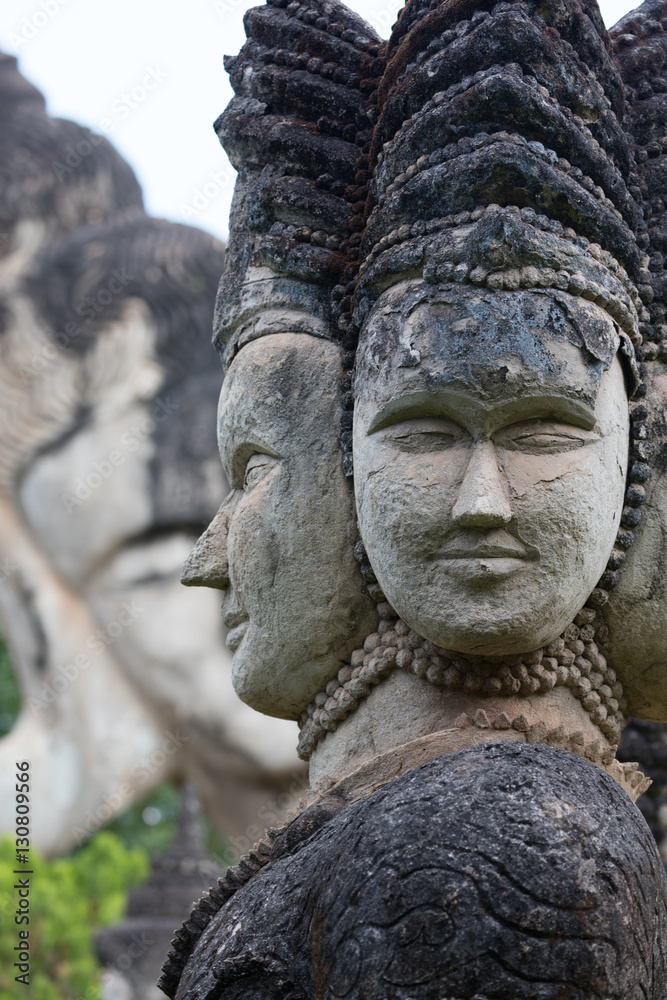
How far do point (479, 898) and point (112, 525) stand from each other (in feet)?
23.8

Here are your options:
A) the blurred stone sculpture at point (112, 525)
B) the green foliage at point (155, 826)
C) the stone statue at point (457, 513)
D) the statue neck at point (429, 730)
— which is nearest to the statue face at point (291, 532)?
the stone statue at point (457, 513)

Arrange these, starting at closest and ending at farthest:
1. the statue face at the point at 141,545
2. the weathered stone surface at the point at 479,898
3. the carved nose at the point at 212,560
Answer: the weathered stone surface at the point at 479,898 < the carved nose at the point at 212,560 < the statue face at the point at 141,545

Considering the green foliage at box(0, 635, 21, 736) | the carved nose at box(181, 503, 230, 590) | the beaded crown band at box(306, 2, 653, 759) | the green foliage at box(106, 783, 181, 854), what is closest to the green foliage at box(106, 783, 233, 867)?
the green foliage at box(106, 783, 181, 854)

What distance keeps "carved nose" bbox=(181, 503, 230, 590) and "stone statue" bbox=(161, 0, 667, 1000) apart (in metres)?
0.04

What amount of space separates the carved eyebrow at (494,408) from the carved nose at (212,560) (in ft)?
2.11

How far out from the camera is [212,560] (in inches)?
102

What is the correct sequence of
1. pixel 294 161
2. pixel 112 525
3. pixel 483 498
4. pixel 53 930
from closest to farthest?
pixel 483 498 < pixel 294 161 < pixel 53 930 < pixel 112 525

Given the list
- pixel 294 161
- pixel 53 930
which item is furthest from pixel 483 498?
pixel 53 930

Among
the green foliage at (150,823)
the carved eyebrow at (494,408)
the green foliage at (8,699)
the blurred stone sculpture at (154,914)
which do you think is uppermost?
the carved eyebrow at (494,408)

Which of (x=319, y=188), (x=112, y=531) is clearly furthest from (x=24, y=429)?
(x=319, y=188)

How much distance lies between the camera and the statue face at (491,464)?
2.00 m

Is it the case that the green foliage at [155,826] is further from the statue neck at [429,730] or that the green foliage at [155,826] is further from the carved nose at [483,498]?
the carved nose at [483,498]

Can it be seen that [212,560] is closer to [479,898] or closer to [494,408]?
[494,408]

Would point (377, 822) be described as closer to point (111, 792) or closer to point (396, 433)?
point (396, 433)
